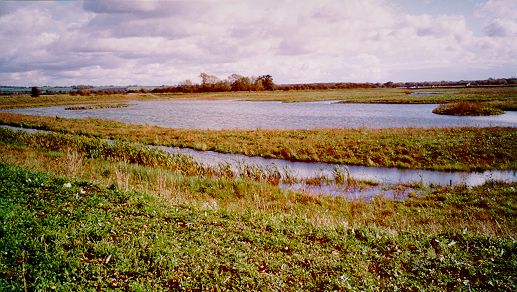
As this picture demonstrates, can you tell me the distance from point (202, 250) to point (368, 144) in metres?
29.3

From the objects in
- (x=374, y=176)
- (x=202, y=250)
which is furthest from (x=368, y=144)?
(x=202, y=250)

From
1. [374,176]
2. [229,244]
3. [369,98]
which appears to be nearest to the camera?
[229,244]

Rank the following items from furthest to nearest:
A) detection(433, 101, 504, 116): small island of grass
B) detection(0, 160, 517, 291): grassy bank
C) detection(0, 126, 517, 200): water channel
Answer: detection(433, 101, 504, 116): small island of grass
detection(0, 126, 517, 200): water channel
detection(0, 160, 517, 291): grassy bank

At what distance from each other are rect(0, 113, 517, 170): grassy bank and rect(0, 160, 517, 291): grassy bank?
20.2 m

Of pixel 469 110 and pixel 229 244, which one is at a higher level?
pixel 469 110

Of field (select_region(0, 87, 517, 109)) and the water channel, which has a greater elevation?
field (select_region(0, 87, 517, 109))

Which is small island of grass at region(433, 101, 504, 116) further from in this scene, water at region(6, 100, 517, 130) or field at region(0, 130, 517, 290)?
field at region(0, 130, 517, 290)

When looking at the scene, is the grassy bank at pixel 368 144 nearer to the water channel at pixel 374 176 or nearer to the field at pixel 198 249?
the water channel at pixel 374 176

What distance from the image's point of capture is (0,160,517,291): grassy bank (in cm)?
823

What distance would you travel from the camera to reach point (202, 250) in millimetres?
9469

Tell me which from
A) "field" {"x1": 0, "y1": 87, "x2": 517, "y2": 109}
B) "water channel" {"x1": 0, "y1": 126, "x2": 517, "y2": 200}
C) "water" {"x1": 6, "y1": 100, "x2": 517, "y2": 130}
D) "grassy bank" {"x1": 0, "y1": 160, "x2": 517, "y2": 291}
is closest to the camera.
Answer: "grassy bank" {"x1": 0, "y1": 160, "x2": 517, "y2": 291}

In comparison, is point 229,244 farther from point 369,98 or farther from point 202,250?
point 369,98

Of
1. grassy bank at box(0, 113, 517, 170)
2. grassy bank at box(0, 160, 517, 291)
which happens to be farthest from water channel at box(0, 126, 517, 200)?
grassy bank at box(0, 160, 517, 291)

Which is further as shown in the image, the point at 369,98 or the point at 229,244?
the point at 369,98
